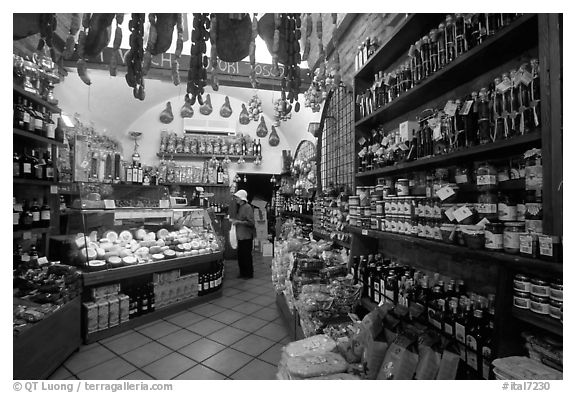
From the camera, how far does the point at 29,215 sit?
104 inches

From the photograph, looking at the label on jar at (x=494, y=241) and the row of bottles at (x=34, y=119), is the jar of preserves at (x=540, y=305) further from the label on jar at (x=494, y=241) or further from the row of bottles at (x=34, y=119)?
the row of bottles at (x=34, y=119)

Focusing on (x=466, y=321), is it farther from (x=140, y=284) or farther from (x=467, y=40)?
(x=140, y=284)

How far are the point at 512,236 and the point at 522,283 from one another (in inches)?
7.6

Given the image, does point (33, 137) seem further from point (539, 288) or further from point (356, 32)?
point (539, 288)

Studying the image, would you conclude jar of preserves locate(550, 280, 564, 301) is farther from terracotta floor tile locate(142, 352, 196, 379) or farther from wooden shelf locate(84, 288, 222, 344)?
wooden shelf locate(84, 288, 222, 344)

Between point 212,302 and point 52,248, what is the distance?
1.99 m

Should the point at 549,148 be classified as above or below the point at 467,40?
below

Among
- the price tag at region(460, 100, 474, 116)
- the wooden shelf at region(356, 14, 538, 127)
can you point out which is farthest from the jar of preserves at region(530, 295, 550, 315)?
the wooden shelf at region(356, 14, 538, 127)

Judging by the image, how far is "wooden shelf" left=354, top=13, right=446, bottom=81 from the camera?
5.94ft

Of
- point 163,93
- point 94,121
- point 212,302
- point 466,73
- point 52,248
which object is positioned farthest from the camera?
point 163,93

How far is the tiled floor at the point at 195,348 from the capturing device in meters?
2.33
